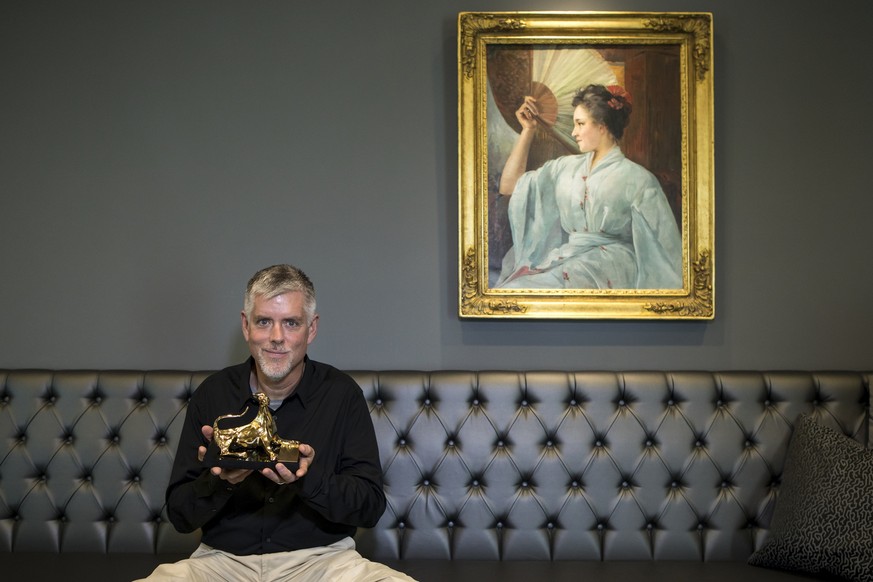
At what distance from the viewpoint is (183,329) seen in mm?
3115

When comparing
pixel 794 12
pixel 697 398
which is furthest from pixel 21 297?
pixel 794 12

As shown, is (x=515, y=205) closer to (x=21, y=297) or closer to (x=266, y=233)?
(x=266, y=233)

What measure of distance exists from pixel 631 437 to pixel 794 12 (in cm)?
193

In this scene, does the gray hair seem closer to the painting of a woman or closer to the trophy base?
the trophy base

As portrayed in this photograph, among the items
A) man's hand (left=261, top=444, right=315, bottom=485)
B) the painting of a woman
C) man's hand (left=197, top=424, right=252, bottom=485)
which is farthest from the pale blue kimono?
man's hand (left=197, top=424, right=252, bottom=485)

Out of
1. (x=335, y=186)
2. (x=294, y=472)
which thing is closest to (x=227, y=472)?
(x=294, y=472)

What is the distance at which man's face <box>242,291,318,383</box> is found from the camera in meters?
2.34

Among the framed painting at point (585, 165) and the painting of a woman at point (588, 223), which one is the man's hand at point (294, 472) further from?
the painting of a woman at point (588, 223)

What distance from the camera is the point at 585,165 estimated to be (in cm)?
304

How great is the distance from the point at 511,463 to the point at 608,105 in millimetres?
1516

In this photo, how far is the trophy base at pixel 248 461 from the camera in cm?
203

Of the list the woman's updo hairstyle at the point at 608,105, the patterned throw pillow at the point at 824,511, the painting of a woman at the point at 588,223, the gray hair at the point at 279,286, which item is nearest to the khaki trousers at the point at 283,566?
the gray hair at the point at 279,286

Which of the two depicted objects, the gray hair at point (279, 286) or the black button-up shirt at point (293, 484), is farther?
the gray hair at point (279, 286)

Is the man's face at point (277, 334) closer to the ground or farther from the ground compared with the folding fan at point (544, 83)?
closer to the ground
